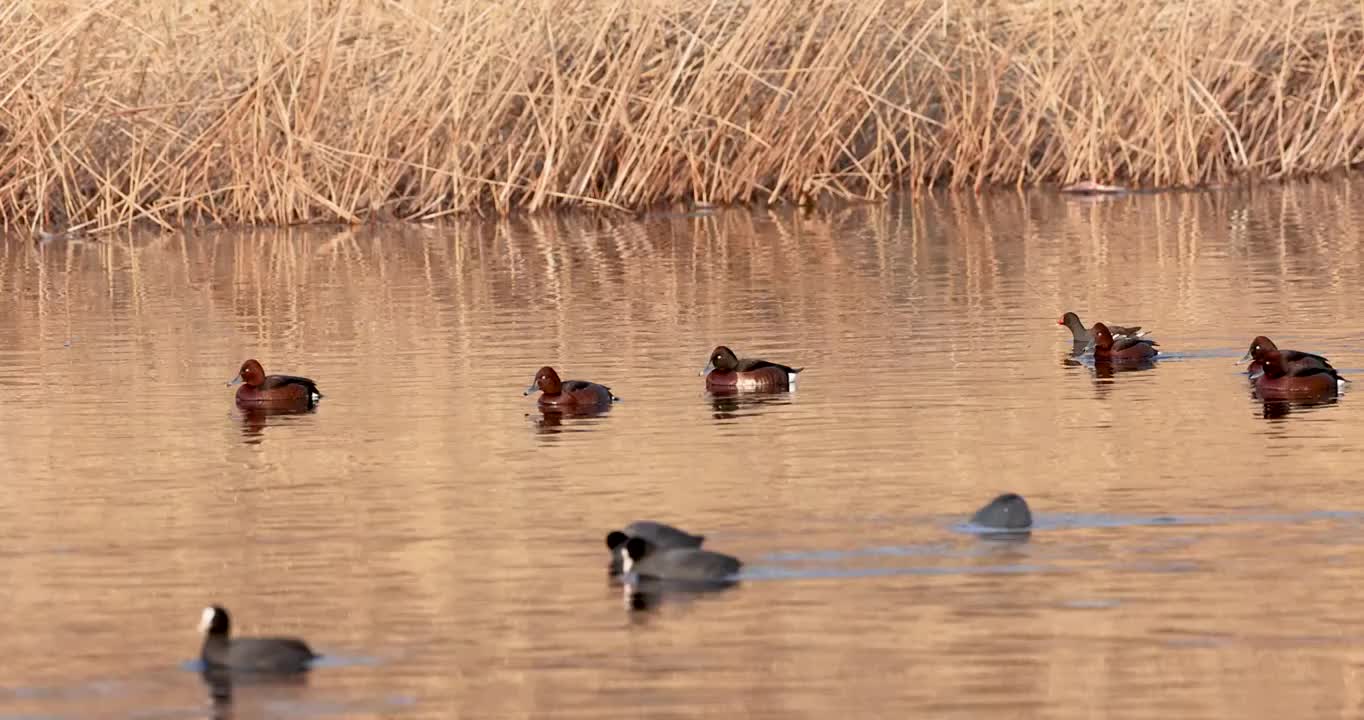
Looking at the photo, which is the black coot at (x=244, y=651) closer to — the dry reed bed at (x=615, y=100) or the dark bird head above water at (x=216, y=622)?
the dark bird head above water at (x=216, y=622)

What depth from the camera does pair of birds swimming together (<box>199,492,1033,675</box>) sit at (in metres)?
10.0

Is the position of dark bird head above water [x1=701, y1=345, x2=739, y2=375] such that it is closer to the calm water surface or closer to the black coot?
the calm water surface

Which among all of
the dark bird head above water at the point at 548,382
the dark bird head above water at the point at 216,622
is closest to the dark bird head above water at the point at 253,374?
the dark bird head above water at the point at 548,382

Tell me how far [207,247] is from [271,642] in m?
19.9

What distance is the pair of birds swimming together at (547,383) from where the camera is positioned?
16.9m

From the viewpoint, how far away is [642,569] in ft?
37.7

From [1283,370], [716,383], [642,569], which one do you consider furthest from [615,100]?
[642,569]

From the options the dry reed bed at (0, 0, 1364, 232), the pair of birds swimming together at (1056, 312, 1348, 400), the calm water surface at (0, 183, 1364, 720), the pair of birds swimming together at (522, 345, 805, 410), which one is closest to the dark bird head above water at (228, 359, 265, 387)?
the calm water surface at (0, 183, 1364, 720)

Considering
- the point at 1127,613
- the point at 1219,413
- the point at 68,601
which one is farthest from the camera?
the point at 1219,413

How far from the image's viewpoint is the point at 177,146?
30516 mm

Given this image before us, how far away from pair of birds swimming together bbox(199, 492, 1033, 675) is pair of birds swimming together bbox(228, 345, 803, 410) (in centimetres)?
456

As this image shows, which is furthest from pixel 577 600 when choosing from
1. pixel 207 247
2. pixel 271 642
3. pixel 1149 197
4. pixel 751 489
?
pixel 1149 197

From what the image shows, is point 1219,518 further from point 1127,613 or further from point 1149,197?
point 1149,197

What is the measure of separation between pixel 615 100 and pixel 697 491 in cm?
1711
